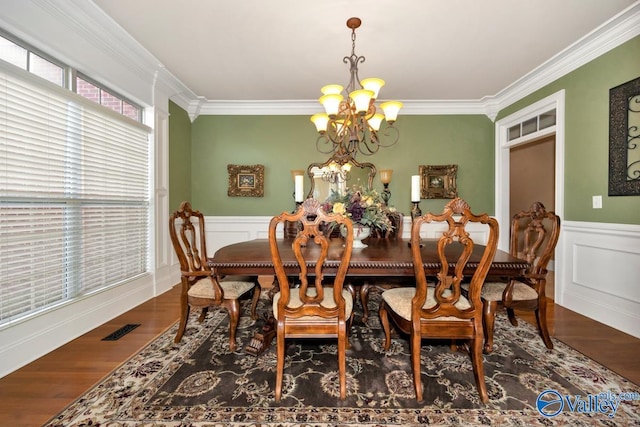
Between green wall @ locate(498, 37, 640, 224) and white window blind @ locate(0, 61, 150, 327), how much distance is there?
15.1ft

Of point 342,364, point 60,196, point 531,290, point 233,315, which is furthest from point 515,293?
point 60,196

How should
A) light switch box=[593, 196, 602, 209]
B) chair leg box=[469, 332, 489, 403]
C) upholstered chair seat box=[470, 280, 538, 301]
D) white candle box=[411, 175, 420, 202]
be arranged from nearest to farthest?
chair leg box=[469, 332, 489, 403], upholstered chair seat box=[470, 280, 538, 301], white candle box=[411, 175, 420, 202], light switch box=[593, 196, 602, 209]

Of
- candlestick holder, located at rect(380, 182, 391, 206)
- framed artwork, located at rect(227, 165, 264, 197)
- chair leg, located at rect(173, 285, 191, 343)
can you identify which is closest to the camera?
chair leg, located at rect(173, 285, 191, 343)

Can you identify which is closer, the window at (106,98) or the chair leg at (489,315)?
the chair leg at (489,315)

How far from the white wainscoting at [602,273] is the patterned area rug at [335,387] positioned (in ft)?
2.71

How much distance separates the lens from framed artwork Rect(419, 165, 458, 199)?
420 cm

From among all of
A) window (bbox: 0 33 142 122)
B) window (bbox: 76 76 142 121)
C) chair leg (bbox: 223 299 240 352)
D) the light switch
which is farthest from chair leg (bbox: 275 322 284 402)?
the light switch

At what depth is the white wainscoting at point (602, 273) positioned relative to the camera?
234 cm

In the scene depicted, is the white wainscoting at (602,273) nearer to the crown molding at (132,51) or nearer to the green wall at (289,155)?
the green wall at (289,155)

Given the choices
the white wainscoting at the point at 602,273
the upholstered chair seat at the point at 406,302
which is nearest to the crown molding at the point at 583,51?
the white wainscoting at the point at 602,273

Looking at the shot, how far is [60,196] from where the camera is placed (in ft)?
7.09

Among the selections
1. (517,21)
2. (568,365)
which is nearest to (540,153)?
(517,21)

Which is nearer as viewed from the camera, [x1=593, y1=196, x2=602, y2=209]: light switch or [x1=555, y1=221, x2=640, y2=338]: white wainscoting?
[x1=555, y1=221, x2=640, y2=338]: white wainscoting

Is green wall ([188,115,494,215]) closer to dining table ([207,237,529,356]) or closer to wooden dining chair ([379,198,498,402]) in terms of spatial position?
dining table ([207,237,529,356])
